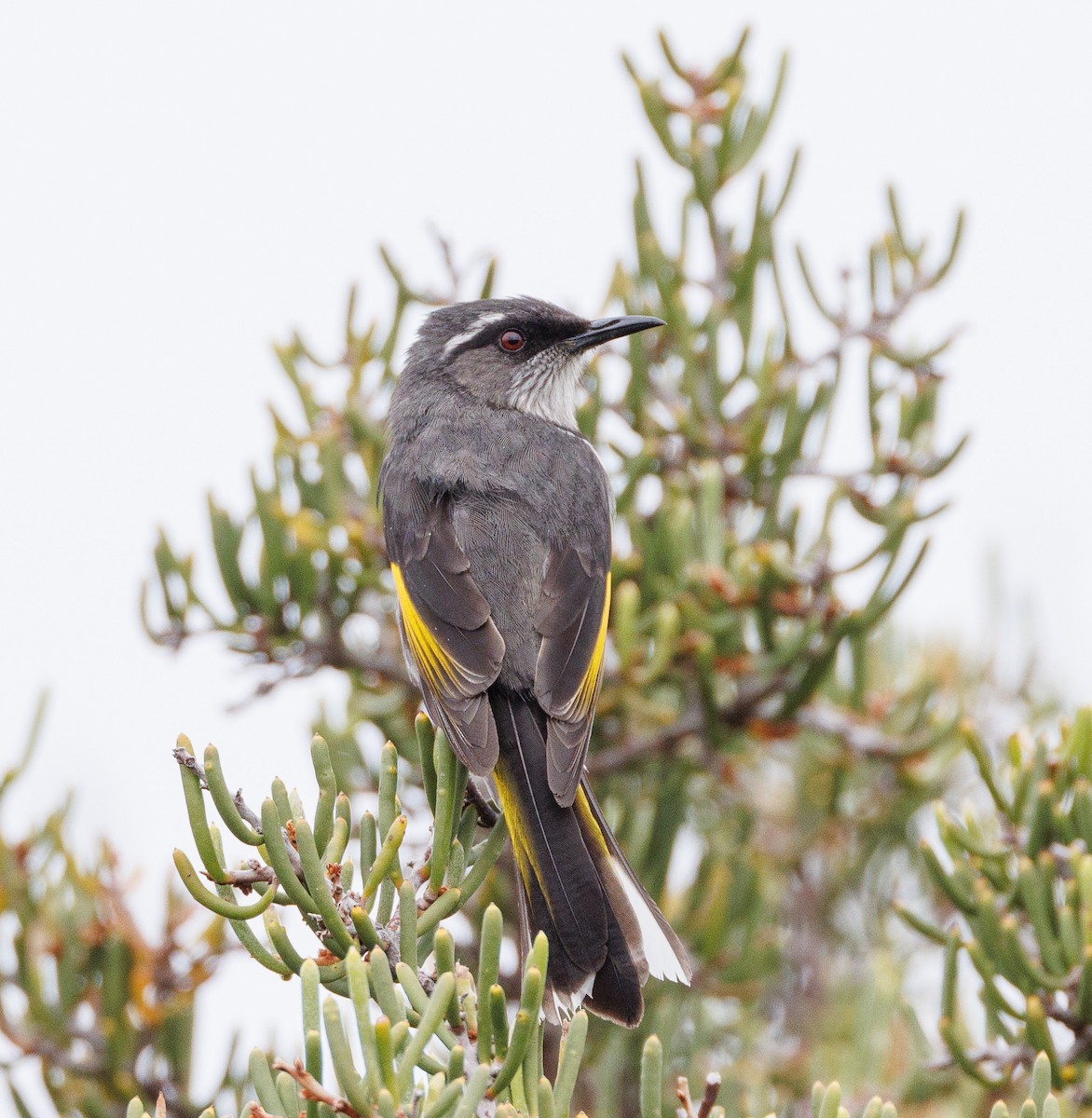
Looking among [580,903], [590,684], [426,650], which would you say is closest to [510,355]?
[426,650]

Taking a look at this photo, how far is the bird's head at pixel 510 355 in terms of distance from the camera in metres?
4.52

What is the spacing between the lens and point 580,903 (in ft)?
8.85

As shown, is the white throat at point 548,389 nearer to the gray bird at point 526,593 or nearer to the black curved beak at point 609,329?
the gray bird at point 526,593

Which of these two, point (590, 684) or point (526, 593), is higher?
point (526, 593)

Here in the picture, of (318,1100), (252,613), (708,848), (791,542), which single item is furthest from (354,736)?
(318,1100)

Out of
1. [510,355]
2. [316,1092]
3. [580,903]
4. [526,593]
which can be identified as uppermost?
[510,355]

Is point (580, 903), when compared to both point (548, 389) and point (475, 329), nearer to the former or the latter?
point (548, 389)

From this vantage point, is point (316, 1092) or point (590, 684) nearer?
point (316, 1092)

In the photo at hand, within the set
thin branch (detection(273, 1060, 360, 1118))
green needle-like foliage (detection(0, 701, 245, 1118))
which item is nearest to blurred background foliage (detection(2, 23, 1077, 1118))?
green needle-like foliage (detection(0, 701, 245, 1118))

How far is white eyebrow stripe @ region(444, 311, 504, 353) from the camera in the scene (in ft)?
14.9

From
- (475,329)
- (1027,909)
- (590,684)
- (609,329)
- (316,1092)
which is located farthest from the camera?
(475,329)

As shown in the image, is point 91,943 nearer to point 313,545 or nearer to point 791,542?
point 313,545

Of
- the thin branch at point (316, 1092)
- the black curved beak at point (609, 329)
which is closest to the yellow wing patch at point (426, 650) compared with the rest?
the black curved beak at point (609, 329)

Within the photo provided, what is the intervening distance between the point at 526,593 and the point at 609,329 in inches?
39.1
